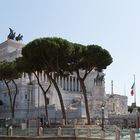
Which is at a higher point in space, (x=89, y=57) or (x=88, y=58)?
(x=89, y=57)

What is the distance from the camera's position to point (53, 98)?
97375 millimetres

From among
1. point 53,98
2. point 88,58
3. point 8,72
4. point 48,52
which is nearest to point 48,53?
point 48,52

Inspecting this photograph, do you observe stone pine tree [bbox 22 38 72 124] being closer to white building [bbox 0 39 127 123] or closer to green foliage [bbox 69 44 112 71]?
green foliage [bbox 69 44 112 71]

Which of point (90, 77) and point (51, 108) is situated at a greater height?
point (90, 77)

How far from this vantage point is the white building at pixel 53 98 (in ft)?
281

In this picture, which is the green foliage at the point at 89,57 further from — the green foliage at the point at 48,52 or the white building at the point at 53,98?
the white building at the point at 53,98

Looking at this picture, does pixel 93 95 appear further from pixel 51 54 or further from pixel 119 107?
pixel 51 54

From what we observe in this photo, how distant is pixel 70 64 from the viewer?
55.6 metres

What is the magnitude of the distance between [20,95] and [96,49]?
43920mm

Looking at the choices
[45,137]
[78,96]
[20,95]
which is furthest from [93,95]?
[45,137]

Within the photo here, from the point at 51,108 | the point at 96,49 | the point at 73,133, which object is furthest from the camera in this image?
the point at 51,108

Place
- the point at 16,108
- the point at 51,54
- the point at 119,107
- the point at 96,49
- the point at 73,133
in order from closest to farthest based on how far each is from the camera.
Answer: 1. the point at 73,133
2. the point at 51,54
3. the point at 96,49
4. the point at 16,108
5. the point at 119,107

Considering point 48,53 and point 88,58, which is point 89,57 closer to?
point 88,58

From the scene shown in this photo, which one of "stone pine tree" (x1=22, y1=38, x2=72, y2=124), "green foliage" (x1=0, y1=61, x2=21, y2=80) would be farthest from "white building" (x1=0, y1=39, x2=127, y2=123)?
"stone pine tree" (x1=22, y1=38, x2=72, y2=124)
